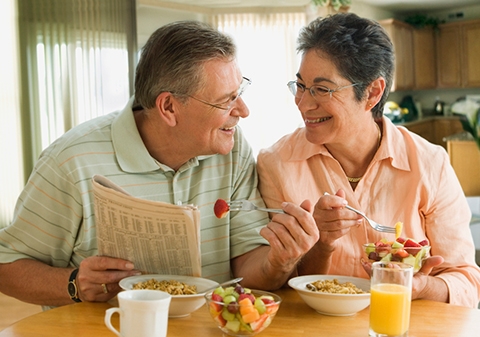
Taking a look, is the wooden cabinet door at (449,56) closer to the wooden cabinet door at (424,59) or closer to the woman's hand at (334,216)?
the wooden cabinet door at (424,59)

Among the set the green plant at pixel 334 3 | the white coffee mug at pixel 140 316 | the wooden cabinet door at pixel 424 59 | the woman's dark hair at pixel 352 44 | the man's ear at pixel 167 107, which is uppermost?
the green plant at pixel 334 3

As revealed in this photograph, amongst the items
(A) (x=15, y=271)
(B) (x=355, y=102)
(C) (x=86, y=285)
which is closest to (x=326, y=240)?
(B) (x=355, y=102)

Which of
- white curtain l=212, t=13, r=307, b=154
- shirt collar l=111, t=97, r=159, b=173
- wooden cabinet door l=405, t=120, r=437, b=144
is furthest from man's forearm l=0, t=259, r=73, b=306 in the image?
wooden cabinet door l=405, t=120, r=437, b=144

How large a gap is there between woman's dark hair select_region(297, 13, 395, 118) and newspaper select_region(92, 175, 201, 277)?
71 cm

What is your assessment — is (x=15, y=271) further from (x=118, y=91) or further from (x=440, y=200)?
(x=118, y=91)

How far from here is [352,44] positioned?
1.81 metres

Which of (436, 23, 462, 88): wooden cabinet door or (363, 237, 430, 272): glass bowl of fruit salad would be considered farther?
(436, 23, 462, 88): wooden cabinet door

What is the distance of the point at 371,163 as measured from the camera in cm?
185

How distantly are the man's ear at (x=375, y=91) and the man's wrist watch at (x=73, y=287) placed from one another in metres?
1.01

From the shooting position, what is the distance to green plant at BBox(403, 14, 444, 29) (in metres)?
9.09

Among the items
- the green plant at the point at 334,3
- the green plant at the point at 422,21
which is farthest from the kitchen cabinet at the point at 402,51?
the green plant at the point at 334,3

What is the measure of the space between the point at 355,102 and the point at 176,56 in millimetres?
558

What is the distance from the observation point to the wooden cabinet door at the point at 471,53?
29.2 feet

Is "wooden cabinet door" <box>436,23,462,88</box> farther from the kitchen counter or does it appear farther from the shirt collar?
the shirt collar
